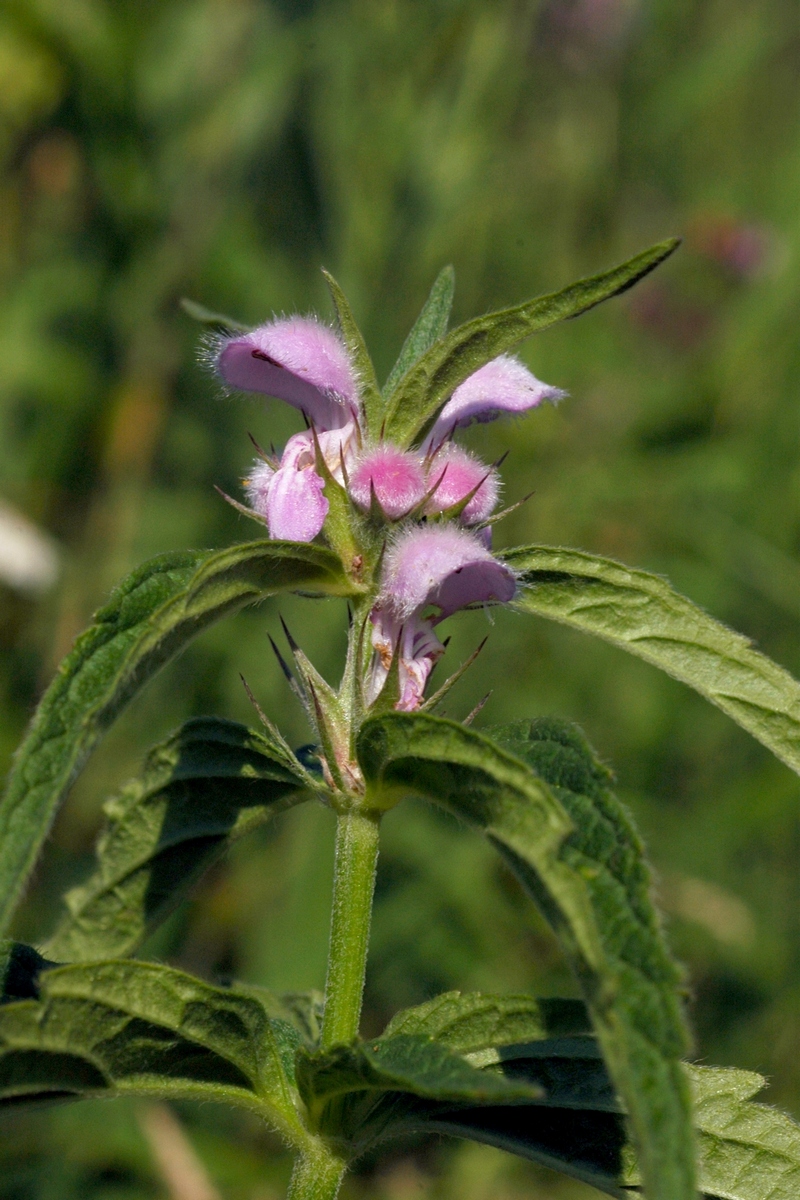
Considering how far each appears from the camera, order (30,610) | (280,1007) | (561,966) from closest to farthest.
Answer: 1. (280,1007)
2. (561,966)
3. (30,610)

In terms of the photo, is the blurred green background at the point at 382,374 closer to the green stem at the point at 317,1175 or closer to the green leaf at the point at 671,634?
the green stem at the point at 317,1175

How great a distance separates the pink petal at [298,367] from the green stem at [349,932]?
1.59 ft

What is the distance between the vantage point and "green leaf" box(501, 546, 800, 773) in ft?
4.41

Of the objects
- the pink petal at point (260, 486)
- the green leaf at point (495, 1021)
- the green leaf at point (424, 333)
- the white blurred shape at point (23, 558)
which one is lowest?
the green leaf at point (495, 1021)

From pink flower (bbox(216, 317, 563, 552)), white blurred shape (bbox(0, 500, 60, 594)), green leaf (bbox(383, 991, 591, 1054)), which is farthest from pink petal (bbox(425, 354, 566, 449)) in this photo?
white blurred shape (bbox(0, 500, 60, 594))

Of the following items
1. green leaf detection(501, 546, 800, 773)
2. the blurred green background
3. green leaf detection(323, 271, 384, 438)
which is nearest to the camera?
green leaf detection(501, 546, 800, 773)

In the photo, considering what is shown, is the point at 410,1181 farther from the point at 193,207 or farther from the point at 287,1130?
the point at 193,207

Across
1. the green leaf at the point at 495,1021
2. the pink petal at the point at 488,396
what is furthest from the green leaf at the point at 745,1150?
the pink petal at the point at 488,396

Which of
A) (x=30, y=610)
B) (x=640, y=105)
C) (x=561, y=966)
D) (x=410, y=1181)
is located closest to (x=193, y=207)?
(x=30, y=610)

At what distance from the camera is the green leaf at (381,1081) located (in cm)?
109

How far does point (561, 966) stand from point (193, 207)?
3.13m

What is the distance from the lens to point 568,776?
116 cm

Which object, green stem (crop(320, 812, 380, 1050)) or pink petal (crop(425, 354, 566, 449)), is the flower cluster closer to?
pink petal (crop(425, 354, 566, 449))

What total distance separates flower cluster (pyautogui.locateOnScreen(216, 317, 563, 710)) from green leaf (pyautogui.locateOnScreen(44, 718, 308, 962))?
171 millimetres
